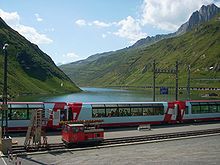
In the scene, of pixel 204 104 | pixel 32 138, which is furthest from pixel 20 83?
pixel 32 138

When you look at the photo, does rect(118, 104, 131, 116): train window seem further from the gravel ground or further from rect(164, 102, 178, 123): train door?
the gravel ground

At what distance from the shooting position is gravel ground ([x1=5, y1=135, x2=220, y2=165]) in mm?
24672

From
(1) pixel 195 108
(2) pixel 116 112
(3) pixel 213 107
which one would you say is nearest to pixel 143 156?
(2) pixel 116 112

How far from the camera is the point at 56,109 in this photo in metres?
39.4

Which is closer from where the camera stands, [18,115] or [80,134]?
[80,134]

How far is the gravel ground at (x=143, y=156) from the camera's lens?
24.7 meters

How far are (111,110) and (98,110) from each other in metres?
1.94

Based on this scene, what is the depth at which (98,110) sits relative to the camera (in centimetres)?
4244

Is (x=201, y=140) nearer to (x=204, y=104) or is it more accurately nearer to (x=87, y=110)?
(x=87, y=110)

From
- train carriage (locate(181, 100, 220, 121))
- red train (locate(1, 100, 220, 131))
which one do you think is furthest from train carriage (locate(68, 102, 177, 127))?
train carriage (locate(181, 100, 220, 121))

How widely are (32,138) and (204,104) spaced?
3249 centimetres

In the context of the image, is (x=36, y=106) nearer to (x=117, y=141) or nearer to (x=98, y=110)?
(x=98, y=110)

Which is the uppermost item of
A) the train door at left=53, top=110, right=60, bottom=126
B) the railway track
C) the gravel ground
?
the train door at left=53, top=110, right=60, bottom=126

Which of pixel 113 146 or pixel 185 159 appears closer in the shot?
pixel 185 159
